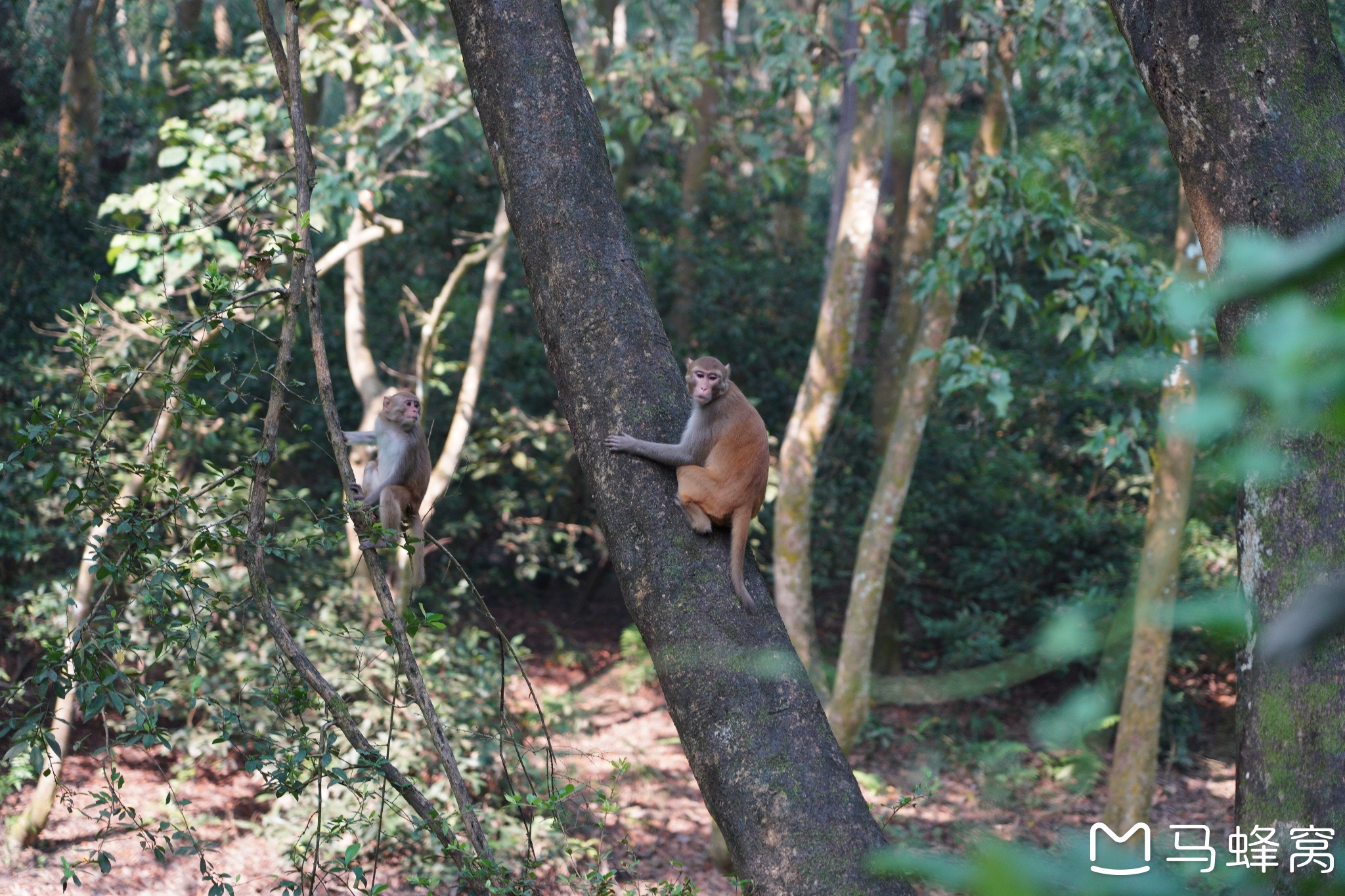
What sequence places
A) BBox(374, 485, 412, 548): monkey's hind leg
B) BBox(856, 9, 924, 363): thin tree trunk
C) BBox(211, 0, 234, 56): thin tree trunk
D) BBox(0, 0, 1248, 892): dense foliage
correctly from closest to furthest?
BBox(374, 485, 412, 548): monkey's hind leg, BBox(0, 0, 1248, 892): dense foliage, BBox(856, 9, 924, 363): thin tree trunk, BBox(211, 0, 234, 56): thin tree trunk

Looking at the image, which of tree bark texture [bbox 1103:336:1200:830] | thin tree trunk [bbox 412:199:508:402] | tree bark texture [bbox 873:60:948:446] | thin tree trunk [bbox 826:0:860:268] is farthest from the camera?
thin tree trunk [bbox 826:0:860:268]

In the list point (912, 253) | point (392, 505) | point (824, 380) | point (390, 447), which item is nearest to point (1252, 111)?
point (392, 505)

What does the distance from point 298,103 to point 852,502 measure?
25.7ft

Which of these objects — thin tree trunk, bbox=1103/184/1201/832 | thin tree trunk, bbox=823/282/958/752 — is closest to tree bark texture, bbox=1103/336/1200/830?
thin tree trunk, bbox=1103/184/1201/832

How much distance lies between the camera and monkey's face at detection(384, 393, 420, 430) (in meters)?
4.73

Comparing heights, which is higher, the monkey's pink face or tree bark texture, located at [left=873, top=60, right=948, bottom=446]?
tree bark texture, located at [left=873, top=60, right=948, bottom=446]

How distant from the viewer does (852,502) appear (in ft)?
33.1

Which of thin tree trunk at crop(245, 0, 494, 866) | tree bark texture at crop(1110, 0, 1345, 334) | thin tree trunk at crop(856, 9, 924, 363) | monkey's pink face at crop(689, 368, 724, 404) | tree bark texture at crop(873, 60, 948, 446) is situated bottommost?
thin tree trunk at crop(245, 0, 494, 866)

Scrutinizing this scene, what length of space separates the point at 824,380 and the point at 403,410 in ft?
11.8

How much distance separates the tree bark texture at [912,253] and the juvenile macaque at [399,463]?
11.7 ft

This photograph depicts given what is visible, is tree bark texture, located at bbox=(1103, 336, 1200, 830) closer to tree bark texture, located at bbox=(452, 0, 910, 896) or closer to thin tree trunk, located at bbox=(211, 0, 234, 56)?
tree bark texture, located at bbox=(452, 0, 910, 896)

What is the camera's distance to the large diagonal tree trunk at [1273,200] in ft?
6.32

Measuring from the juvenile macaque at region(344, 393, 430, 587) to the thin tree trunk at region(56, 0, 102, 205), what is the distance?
6087 mm

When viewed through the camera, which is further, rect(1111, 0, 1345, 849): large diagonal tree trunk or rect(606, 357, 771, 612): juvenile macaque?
rect(606, 357, 771, 612): juvenile macaque
